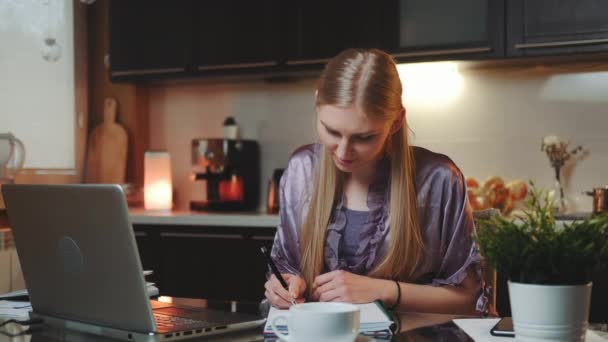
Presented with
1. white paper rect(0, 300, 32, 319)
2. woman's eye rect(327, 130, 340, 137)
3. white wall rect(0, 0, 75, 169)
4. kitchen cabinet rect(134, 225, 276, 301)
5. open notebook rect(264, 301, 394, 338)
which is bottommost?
kitchen cabinet rect(134, 225, 276, 301)

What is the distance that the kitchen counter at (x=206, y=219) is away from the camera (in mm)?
3285

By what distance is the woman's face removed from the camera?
169 centimetres

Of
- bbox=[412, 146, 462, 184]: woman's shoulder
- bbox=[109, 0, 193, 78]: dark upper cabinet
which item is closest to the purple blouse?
bbox=[412, 146, 462, 184]: woman's shoulder

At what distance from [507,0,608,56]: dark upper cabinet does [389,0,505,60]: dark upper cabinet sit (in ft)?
0.19

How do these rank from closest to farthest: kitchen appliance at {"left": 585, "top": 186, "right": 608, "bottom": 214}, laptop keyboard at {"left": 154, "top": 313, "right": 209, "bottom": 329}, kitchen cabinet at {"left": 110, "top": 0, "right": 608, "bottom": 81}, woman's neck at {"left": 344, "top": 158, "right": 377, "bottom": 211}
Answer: laptop keyboard at {"left": 154, "top": 313, "right": 209, "bottom": 329} → woman's neck at {"left": 344, "top": 158, "right": 377, "bottom": 211} → kitchen appliance at {"left": 585, "top": 186, "right": 608, "bottom": 214} → kitchen cabinet at {"left": 110, "top": 0, "right": 608, "bottom": 81}

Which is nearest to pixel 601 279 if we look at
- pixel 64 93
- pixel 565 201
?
pixel 565 201

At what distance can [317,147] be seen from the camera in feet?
6.47

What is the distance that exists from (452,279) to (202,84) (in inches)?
97.7

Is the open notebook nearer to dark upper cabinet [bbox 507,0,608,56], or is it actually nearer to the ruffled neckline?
the ruffled neckline

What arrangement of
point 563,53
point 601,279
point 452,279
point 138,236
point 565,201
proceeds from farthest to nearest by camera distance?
1. point 138,236
2. point 565,201
3. point 563,53
4. point 601,279
5. point 452,279

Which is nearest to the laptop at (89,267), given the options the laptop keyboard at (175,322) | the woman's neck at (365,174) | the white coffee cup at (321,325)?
the laptop keyboard at (175,322)

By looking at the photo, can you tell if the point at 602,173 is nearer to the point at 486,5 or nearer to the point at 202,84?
the point at 486,5

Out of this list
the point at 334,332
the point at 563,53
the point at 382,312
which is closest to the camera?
the point at 334,332

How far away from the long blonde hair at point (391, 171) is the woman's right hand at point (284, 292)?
0.13 meters
